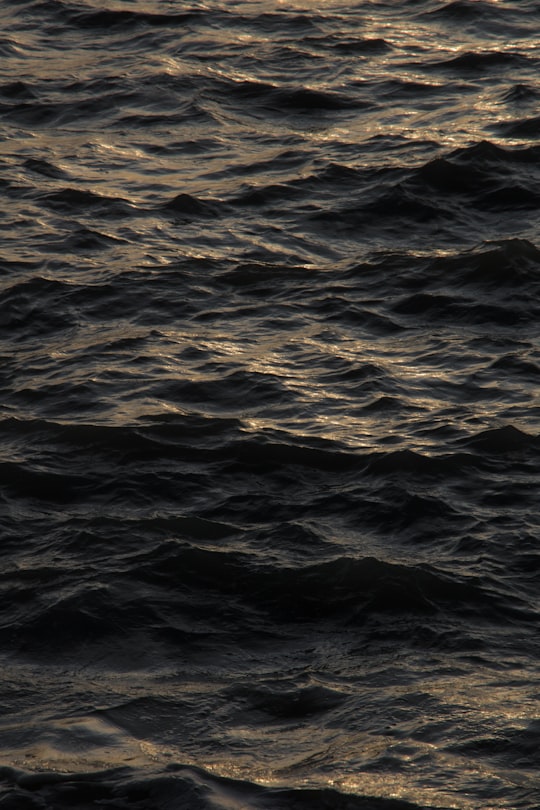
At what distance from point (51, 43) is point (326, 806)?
12.4 m

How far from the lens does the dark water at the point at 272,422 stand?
19.9 ft

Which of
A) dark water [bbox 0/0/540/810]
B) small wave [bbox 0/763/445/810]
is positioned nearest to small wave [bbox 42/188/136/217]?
dark water [bbox 0/0/540/810]

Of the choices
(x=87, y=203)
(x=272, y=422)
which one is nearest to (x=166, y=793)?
(x=272, y=422)

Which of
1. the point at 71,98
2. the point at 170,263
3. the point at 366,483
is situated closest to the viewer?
the point at 366,483

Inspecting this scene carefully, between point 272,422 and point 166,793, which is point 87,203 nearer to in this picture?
point 272,422

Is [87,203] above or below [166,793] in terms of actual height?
above

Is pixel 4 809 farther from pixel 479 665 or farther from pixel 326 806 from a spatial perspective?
pixel 479 665

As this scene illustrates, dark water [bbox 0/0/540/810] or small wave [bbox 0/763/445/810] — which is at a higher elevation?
dark water [bbox 0/0/540/810]

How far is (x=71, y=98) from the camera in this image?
14430 millimetres

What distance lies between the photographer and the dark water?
19.9 feet

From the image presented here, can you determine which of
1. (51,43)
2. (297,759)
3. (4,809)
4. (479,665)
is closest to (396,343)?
(479,665)

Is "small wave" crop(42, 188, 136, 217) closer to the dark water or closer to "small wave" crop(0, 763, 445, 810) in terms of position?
the dark water

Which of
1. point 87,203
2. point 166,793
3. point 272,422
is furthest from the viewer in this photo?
point 87,203

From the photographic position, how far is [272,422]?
880cm
